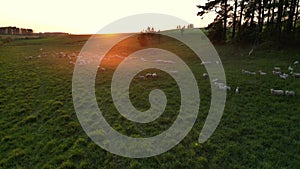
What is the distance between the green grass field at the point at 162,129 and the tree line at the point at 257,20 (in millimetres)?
9764

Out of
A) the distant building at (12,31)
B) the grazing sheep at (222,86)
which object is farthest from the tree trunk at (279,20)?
the distant building at (12,31)

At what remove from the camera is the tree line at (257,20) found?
73.0 feet

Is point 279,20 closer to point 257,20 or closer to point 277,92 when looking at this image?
point 257,20

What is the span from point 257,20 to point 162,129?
87.6 ft

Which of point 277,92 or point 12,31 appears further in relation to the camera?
point 12,31

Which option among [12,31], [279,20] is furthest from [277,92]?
[12,31]

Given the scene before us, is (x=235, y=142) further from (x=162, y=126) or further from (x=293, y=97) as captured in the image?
(x=293, y=97)

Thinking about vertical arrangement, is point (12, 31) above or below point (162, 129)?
above

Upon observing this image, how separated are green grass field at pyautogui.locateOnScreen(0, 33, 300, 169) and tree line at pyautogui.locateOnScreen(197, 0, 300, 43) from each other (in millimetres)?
9764

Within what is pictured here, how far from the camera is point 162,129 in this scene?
864 cm

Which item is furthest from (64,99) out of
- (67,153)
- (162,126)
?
(162,126)

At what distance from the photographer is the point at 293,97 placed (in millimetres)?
10703

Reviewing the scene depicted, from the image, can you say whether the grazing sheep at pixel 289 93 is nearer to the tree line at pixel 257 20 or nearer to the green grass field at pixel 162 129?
the green grass field at pixel 162 129

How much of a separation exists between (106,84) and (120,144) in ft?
27.4
